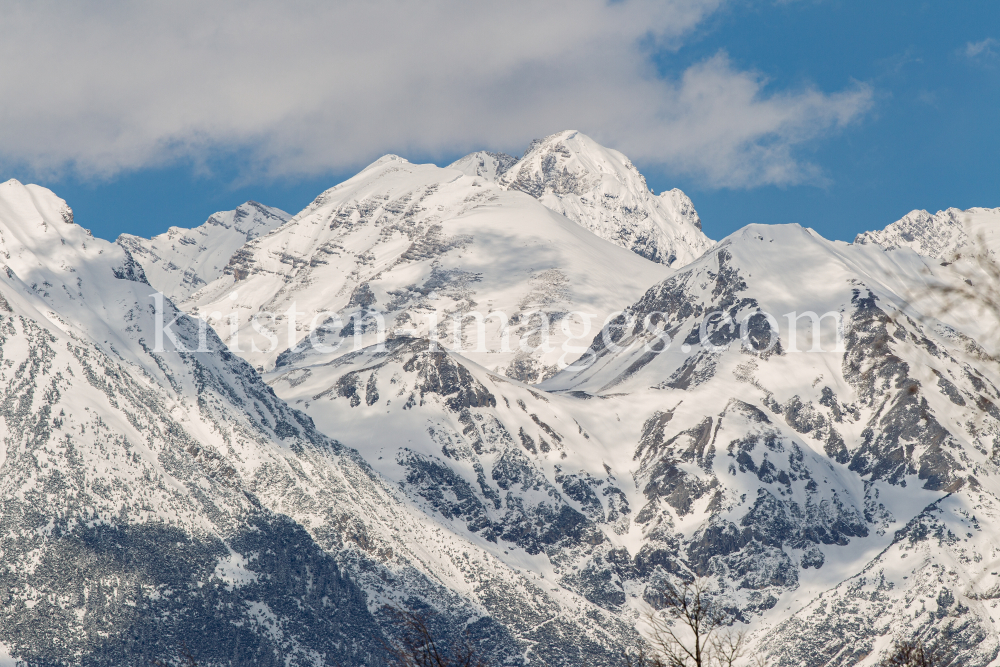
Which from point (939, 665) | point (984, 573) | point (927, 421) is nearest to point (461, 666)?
point (927, 421)

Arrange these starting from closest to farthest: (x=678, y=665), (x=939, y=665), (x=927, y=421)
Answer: (x=927, y=421)
(x=678, y=665)
(x=939, y=665)

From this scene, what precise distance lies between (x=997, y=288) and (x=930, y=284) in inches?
41.3

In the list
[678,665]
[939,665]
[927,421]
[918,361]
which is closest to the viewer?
[918,361]

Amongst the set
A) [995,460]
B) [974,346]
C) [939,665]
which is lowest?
[939,665]

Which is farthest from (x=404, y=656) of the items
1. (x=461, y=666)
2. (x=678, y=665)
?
(x=678, y=665)

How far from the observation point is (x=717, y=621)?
118ft

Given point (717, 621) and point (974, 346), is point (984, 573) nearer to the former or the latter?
point (974, 346)

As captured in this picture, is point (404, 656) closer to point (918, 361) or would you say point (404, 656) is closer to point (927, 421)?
point (927, 421)

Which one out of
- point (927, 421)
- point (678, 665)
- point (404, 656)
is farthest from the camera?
point (404, 656)

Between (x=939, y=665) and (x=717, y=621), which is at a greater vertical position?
(x=717, y=621)

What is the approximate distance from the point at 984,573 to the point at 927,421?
4921mm

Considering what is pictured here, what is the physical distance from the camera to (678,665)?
3102cm

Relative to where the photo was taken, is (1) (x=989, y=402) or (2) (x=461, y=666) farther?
(2) (x=461, y=666)

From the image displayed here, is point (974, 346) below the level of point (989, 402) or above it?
above
